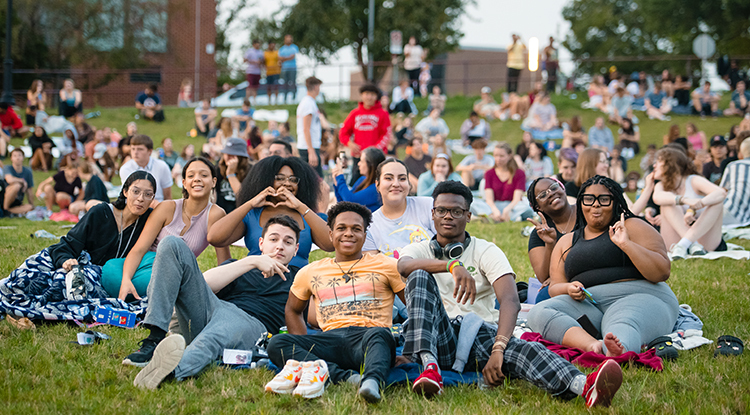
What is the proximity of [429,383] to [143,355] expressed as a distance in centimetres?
181

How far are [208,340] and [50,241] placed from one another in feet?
18.3

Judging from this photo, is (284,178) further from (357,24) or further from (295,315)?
(357,24)

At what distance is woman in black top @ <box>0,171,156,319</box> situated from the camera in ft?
16.8

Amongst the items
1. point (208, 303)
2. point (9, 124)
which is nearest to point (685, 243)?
point (208, 303)

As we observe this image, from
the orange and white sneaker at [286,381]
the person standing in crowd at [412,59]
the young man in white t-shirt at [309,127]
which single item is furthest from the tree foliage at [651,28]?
the orange and white sneaker at [286,381]

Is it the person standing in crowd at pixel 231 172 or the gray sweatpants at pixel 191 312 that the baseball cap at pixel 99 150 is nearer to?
the person standing in crowd at pixel 231 172

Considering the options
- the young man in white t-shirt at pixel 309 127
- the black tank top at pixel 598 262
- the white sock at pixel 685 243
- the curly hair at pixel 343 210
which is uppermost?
the young man in white t-shirt at pixel 309 127

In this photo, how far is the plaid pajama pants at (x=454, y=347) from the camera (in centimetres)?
362

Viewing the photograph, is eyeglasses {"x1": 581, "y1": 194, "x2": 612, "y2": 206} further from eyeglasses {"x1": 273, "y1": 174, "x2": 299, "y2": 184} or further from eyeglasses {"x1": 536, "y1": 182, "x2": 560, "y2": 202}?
eyeglasses {"x1": 273, "y1": 174, "x2": 299, "y2": 184}

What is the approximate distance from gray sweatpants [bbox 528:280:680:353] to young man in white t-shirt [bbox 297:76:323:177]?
250 inches

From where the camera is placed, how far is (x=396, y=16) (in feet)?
103

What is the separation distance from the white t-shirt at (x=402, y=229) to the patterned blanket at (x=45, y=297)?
209 cm

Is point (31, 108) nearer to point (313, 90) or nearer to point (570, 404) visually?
point (313, 90)

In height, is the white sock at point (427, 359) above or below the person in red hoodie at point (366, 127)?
below
